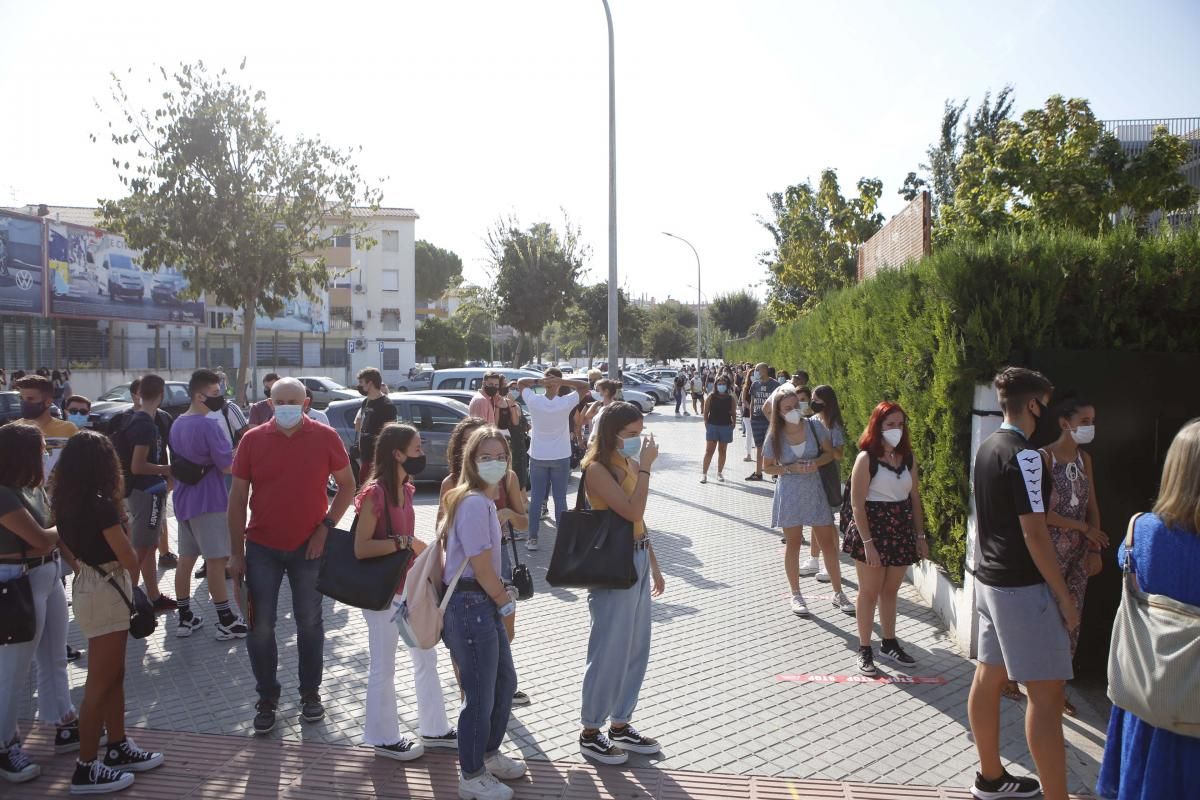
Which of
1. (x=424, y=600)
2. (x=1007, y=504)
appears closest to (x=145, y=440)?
(x=424, y=600)

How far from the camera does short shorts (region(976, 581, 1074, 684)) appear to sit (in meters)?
3.76

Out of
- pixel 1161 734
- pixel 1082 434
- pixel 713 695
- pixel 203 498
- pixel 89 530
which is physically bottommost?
pixel 713 695

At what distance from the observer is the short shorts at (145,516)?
6.48 meters

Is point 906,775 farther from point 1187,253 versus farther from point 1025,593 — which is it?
point 1187,253

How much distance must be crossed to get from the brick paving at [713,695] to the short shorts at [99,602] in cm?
101

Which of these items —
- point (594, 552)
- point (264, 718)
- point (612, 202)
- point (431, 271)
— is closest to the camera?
point (594, 552)

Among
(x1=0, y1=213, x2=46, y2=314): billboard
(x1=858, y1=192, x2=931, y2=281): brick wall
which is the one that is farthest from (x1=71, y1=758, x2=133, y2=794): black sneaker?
(x1=0, y1=213, x2=46, y2=314): billboard

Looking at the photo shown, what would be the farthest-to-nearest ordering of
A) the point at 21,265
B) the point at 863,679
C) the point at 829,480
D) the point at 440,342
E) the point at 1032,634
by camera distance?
the point at 440,342 < the point at 21,265 < the point at 829,480 < the point at 863,679 < the point at 1032,634

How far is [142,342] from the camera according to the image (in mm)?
33656

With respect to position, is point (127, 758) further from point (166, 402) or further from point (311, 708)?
point (166, 402)

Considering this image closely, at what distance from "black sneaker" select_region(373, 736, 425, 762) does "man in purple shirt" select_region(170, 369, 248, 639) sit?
2443 millimetres

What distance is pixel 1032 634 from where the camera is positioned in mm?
3775

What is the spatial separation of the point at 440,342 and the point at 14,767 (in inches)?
2422

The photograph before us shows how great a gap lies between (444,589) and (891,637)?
336 cm
